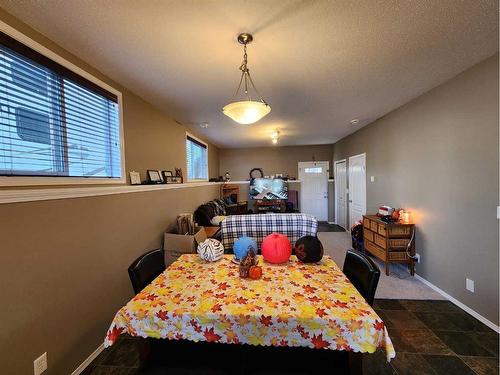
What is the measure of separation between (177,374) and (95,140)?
1.98m

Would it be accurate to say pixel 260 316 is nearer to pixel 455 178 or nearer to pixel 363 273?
pixel 363 273

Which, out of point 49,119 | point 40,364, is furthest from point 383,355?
point 49,119

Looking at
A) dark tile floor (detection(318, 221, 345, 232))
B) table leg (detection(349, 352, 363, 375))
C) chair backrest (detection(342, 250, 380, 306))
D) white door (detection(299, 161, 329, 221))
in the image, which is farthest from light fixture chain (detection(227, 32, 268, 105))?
white door (detection(299, 161, 329, 221))

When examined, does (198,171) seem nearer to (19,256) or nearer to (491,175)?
(19,256)

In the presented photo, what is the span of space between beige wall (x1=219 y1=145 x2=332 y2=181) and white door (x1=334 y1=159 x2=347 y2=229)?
0.72m

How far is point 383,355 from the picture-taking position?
1.73 meters

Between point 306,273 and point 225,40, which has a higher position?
point 225,40

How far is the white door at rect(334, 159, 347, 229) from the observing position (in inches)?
230

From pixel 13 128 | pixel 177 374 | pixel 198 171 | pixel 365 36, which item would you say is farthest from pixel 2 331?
pixel 198 171

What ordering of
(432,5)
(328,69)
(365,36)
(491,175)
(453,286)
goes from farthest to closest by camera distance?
(453,286)
(328,69)
(491,175)
(365,36)
(432,5)

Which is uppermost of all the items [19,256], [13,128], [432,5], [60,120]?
[432,5]

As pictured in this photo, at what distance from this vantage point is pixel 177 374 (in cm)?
105

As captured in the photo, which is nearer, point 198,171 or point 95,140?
point 95,140

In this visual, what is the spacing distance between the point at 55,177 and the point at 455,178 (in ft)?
12.0
